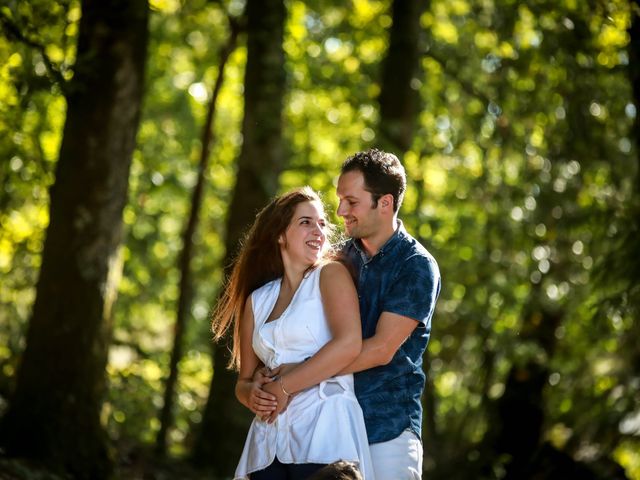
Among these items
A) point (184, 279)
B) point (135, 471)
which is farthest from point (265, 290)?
point (184, 279)

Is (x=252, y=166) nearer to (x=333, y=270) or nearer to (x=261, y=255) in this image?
(x=261, y=255)

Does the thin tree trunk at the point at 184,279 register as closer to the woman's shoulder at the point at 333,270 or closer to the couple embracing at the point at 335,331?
the couple embracing at the point at 335,331

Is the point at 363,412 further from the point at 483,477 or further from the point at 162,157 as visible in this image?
the point at 162,157

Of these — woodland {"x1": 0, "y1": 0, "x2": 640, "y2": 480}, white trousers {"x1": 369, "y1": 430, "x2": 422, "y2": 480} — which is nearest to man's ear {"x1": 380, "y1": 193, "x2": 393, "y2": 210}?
white trousers {"x1": 369, "y1": 430, "x2": 422, "y2": 480}

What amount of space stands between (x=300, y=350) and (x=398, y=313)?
49cm

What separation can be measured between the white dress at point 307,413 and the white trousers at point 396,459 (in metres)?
0.09

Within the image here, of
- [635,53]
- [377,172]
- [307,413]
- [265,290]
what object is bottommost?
[307,413]

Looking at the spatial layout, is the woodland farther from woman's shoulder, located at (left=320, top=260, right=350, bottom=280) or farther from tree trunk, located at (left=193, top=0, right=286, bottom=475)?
woman's shoulder, located at (left=320, top=260, right=350, bottom=280)

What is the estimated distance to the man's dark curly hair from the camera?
17.1 ft

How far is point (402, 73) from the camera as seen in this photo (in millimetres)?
13273

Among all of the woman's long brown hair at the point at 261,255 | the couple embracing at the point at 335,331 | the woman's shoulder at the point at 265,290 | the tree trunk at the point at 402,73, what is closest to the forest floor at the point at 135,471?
the woman's long brown hair at the point at 261,255

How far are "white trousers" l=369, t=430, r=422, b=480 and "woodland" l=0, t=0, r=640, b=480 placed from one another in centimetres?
368

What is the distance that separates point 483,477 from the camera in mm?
10875

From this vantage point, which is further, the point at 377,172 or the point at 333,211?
the point at 333,211
